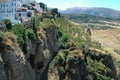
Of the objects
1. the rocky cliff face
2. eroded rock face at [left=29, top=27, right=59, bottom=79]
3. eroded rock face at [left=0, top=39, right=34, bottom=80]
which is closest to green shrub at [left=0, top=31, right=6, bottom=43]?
the rocky cliff face

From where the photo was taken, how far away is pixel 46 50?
277 feet

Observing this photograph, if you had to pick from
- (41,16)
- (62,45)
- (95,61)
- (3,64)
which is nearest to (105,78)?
(95,61)

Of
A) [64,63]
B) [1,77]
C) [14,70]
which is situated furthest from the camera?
[64,63]

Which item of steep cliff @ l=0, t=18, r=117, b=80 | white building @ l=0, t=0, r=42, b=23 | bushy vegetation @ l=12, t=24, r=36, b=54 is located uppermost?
white building @ l=0, t=0, r=42, b=23

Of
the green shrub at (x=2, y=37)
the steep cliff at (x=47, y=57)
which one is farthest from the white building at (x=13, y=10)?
the green shrub at (x=2, y=37)

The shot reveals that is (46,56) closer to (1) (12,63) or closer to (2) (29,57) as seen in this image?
(2) (29,57)

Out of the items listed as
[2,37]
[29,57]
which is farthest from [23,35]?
[2,37]

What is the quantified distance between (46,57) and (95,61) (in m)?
15.6

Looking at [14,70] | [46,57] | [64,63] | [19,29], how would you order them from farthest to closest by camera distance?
[64,63] → [46,57] → [19,29] → [14,70]

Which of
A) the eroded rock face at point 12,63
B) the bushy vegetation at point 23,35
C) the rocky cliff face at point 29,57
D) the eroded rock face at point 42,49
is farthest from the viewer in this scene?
the eroded rock face at point 42,49

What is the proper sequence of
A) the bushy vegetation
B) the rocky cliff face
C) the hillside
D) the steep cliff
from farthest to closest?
the bushy vegetation < the hillside < the steep cliff < the rocky cliff face

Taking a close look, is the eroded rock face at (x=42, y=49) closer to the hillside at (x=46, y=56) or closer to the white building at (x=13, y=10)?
the hillside at (x=46, y=56)

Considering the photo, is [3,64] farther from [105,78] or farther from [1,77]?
[105,78]

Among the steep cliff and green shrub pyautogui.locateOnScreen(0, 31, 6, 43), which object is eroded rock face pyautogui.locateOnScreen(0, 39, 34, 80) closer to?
the steep cliff
